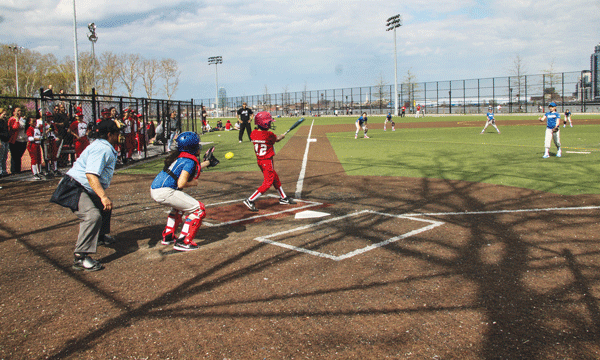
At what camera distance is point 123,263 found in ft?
17.4

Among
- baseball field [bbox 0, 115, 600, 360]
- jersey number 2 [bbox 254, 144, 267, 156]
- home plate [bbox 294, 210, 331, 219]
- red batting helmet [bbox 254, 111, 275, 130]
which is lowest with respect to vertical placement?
baseball field [bbox 0, 115, 600, 360]

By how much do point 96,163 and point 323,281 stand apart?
3.00 m

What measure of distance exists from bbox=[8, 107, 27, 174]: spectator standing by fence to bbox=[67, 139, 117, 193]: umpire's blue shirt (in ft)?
31.9

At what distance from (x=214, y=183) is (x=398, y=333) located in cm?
863

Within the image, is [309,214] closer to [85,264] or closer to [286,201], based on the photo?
[286,201]

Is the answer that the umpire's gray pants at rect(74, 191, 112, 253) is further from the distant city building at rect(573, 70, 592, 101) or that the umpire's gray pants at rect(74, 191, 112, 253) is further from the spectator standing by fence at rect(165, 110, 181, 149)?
the distant city building at rect(573, 70, 592, 101)

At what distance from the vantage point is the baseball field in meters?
3.33

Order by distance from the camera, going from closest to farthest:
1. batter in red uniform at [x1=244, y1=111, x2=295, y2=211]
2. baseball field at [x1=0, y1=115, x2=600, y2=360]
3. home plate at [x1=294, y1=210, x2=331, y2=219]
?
1. baseball field at [x1=0, y1=115, x2=600, y2=360]
2. home plate at [x1=294, y1=210, x2=331, y2=219]
3. batter in red uniform at [x1=244, y1=111, x2=295, y2=211]

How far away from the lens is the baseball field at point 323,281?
3332 millimetres

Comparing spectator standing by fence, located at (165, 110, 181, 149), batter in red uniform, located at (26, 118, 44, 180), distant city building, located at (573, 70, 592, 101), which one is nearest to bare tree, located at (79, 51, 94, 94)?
spectator standing by fence, located at (165, 110, 181, 149)

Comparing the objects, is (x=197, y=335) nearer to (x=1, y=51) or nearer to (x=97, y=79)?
(x=97, y=79)

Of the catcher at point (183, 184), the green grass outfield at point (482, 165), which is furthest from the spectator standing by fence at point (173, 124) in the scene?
the catcher at point (183, 184)

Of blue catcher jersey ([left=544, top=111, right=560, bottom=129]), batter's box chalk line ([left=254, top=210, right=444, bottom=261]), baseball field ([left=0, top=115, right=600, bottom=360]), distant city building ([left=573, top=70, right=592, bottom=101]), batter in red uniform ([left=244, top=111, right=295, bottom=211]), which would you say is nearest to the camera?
baseball field ([left=0, top=115, right=600, bottom=360])

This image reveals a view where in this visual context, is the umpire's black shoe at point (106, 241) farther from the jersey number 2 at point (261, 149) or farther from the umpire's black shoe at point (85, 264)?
the jersey number 2 at point (261, 149)
